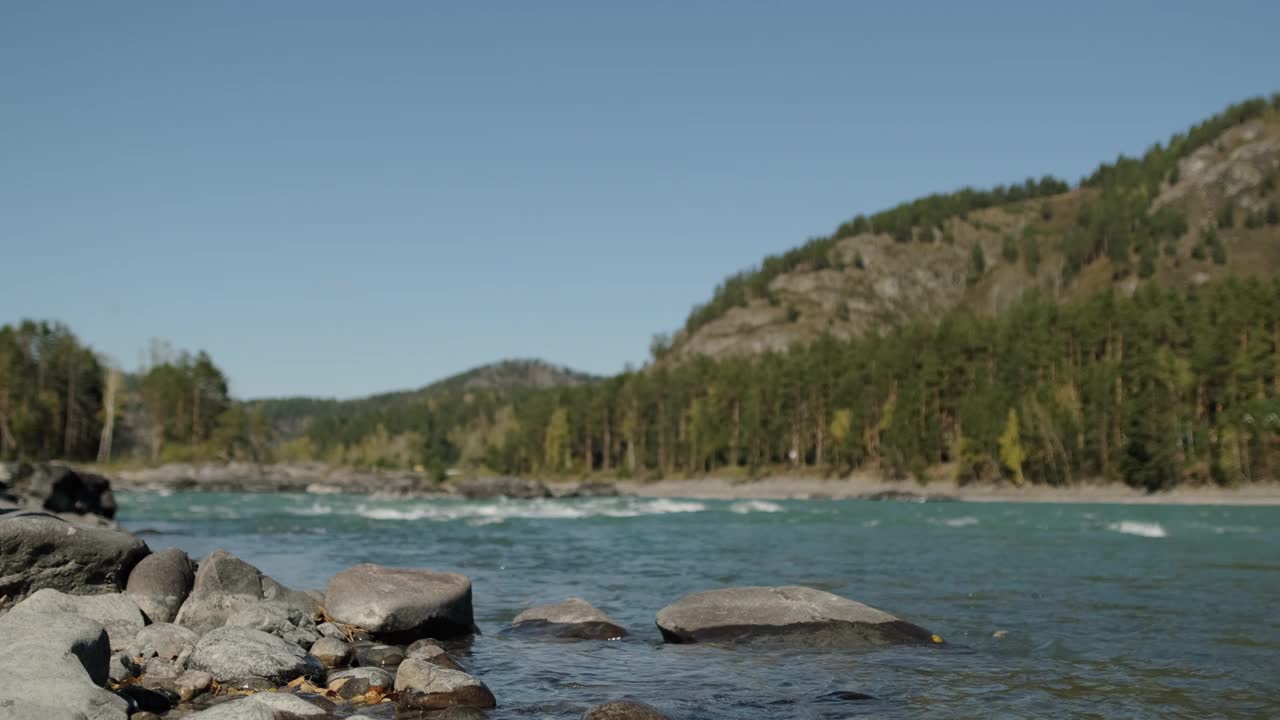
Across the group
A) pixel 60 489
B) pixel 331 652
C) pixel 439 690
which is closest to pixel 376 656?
pixel 331 652

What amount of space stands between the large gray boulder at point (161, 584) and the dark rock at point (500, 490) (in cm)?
8526

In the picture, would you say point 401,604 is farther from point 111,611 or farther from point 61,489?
point 61,489

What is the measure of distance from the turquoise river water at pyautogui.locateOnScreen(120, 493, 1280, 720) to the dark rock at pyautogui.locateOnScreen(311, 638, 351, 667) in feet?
5.22

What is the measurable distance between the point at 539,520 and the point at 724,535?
54.0ft

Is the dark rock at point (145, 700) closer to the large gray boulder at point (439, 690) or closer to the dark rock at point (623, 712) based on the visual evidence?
the large gray boulder at point (439, 690)

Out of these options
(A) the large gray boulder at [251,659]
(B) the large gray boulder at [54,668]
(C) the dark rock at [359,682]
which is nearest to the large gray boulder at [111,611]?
(B) the large gray boulder at [54,668]

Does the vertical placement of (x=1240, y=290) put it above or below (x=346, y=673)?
above

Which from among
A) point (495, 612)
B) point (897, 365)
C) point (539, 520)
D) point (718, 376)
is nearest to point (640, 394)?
point (718, 376)

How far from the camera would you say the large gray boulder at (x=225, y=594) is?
1327cm

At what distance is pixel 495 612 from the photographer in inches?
693

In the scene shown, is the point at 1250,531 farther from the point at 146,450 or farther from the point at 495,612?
the point at 146,450

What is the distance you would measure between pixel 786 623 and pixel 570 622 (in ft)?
11.3

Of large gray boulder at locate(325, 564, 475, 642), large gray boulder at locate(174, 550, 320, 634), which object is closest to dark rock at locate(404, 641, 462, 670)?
large gray boulder at locate(325, 564, 475, 642)

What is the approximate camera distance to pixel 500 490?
339ft
